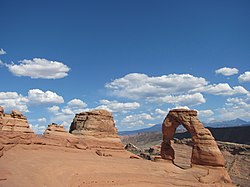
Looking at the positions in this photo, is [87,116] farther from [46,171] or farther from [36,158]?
[46,171]

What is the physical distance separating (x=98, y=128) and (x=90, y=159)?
856 centimetres

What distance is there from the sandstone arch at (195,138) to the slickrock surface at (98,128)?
16.9 ft

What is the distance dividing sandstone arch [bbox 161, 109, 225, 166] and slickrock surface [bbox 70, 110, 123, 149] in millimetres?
5141

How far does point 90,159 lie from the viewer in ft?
66.6

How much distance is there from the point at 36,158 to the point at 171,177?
924cm

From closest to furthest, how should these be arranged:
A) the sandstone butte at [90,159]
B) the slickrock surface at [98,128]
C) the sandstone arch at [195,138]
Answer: the sandstone butte at [90,159] < the sandstone arch at [195,138] < the slickrock surface at [98,128]

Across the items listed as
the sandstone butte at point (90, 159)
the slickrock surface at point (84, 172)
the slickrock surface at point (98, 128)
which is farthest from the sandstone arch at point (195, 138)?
the slickrock surface at point (98, 128)

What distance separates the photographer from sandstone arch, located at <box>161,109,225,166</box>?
24844mm

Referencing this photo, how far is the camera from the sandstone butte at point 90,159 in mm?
15580

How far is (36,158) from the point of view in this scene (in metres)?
17.6

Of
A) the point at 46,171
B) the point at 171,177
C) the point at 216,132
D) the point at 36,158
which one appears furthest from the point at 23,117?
the point at 216,132

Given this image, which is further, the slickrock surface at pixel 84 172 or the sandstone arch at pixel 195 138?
the sandstone arch at pixel 195 138

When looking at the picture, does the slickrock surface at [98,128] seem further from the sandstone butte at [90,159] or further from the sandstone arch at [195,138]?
the sandstone arch at [195,138]

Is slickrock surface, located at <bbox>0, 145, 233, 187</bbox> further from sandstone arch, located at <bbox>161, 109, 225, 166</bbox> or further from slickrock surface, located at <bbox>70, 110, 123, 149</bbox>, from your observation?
slickrock surface, located at <bbox>70, 110, 123, 149</bbox>
